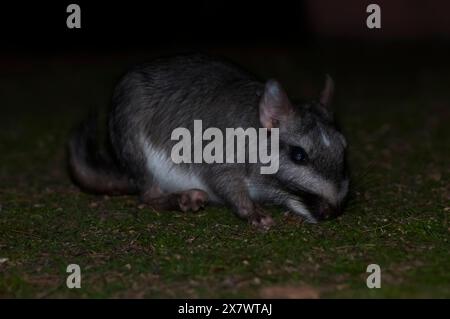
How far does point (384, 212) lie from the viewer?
686 centimetres

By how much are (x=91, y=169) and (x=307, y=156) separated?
2.45 m

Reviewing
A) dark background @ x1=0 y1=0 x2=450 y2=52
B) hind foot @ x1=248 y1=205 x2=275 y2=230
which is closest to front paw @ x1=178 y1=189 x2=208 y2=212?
hind foot @ x1=248 y1=205 x2=275 y2=230

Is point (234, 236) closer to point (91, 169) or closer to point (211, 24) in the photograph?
point (91, 169)

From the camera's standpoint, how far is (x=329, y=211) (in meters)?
6.11

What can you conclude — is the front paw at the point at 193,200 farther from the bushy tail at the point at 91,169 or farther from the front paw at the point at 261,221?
the bushy tail at the point at 91,169

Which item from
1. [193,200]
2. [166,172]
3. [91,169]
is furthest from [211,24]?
[193,200]

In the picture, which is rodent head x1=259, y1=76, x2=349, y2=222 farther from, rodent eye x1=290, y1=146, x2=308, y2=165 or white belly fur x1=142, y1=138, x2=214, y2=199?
white belly fur x1=142, y1=138, x2=214, y2=199

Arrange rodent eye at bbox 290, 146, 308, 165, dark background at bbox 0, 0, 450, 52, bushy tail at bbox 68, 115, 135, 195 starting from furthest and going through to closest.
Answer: dark background at bbox 0, 0, 450, 52
bushy tail at bbox 68, 115, 135, 195
rodent eye at bbox 290, 146, 308, 165

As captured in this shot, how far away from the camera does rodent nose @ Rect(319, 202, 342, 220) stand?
6109 mm

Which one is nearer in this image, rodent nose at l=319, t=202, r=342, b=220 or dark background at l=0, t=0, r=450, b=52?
rodent nose at l=319, t=202, r=342, b=220

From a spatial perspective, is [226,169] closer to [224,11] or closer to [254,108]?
[254,108]

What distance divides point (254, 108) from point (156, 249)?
5.03ft

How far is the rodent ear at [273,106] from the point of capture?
6.33 metres

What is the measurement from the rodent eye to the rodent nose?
1.18 ft
